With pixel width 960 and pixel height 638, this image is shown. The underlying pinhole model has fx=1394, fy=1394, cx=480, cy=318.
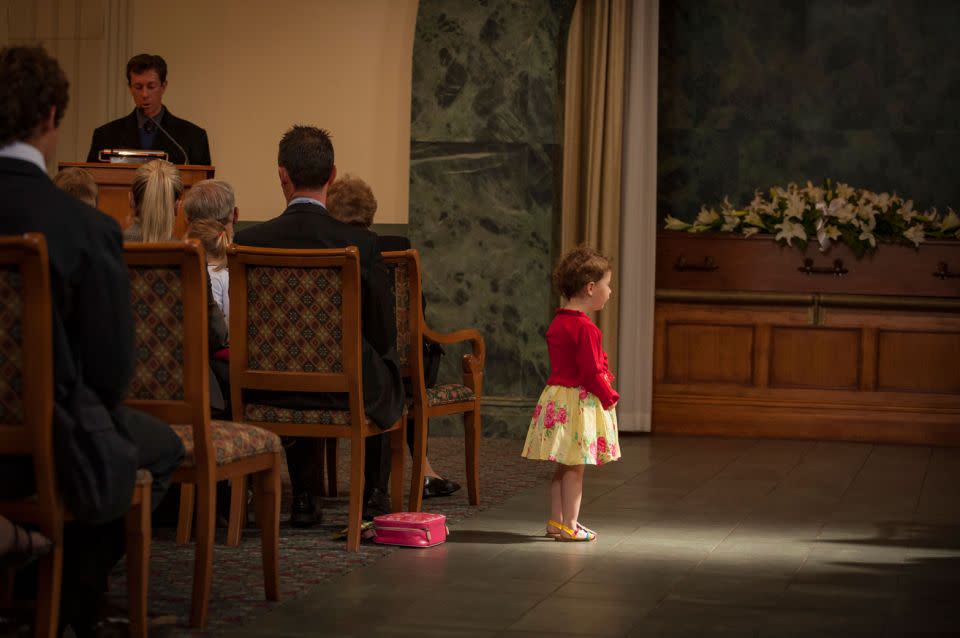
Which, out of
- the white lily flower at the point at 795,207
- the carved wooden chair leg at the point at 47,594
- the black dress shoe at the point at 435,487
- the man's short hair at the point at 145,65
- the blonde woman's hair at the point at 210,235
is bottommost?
the black dress shoe at the point at 435,487

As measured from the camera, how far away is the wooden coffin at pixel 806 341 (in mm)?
7770

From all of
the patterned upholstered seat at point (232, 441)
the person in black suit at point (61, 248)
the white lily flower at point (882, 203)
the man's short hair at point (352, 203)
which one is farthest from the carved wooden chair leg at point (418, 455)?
the white lily flower at point (882, 203)

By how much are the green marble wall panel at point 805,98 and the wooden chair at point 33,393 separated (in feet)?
21.5

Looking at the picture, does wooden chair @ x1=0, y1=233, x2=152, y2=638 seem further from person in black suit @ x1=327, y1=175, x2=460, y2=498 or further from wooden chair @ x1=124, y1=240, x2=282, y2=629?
person in black suit @ x1=327, y1=175, x2=460, y2=498

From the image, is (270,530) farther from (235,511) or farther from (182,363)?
(235,511)

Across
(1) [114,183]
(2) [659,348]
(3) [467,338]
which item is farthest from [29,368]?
(2) [659,348]

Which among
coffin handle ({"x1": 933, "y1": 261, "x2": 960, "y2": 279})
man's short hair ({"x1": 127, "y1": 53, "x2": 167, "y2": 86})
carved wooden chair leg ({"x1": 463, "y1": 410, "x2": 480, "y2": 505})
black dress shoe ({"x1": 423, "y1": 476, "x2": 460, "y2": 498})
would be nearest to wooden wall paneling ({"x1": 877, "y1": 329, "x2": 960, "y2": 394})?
coffin handle ({"x1": 933, "y1": 261, "x2": 960, "y2": 279})

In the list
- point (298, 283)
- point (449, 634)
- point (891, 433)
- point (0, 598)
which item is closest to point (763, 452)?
point (891, 433)

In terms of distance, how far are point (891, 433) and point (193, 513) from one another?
4.46 metres

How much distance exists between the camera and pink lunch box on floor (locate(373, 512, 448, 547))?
177 inches

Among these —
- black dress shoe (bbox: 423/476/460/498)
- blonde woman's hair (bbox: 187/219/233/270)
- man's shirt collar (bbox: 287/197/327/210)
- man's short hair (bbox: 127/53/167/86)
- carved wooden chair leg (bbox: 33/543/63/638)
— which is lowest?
black dress shoe (bbox: 423/476/460/498)

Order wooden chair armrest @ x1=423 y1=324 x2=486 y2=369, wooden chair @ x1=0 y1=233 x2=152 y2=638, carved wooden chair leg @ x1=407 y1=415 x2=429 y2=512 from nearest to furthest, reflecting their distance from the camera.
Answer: wooden chair @ x1=0 y1=233 x2=152 y2=638 → carved wooden chair leg @ x1=407 y1=415 x2=429 y2=512 → wooden chair armrest @ x1=423 y1=324 x2=486 y2=369

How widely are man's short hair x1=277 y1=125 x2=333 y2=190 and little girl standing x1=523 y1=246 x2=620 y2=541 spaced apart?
86cm

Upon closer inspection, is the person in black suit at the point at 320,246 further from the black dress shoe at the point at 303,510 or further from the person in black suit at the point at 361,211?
the person in black suit at the point at 361,211
